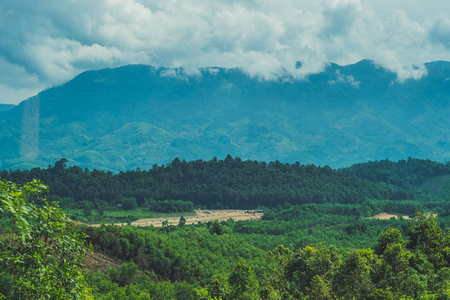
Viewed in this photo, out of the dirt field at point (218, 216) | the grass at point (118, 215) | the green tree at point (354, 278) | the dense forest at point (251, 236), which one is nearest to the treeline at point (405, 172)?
the dense forest at point (251, 236)

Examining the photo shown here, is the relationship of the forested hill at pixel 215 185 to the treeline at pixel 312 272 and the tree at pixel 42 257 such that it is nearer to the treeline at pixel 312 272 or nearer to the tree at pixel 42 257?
the treeline at pixel 312 272

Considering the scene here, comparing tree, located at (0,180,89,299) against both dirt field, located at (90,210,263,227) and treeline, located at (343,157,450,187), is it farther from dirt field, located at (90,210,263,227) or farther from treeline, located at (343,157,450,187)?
treeline, located at (343,157,450,187)

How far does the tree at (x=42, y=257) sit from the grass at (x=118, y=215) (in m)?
64.0

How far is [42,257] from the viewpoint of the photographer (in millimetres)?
10320

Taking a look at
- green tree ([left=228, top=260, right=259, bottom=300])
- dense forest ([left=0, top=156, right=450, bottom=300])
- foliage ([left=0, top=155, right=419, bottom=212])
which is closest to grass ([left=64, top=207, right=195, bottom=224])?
foliage ([left=0, top=155, right=419, bottom=212])

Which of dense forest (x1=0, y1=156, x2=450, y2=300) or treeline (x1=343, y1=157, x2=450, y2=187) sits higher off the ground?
treeline (x1=343, y1=157, x2=450, y2=187)

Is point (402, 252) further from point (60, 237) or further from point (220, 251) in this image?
point (220, 251)

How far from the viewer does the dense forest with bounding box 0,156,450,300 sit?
61.4 ft

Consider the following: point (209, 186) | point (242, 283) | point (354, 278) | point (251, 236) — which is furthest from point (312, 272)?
point (209, 186)

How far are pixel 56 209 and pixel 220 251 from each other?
41.2 metres

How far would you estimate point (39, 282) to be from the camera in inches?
388

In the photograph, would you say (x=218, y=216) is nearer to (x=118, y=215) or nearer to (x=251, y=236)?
(x=118, y=215)

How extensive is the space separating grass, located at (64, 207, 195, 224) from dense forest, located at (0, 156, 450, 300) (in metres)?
3.18

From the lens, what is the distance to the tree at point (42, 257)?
9.64 m
